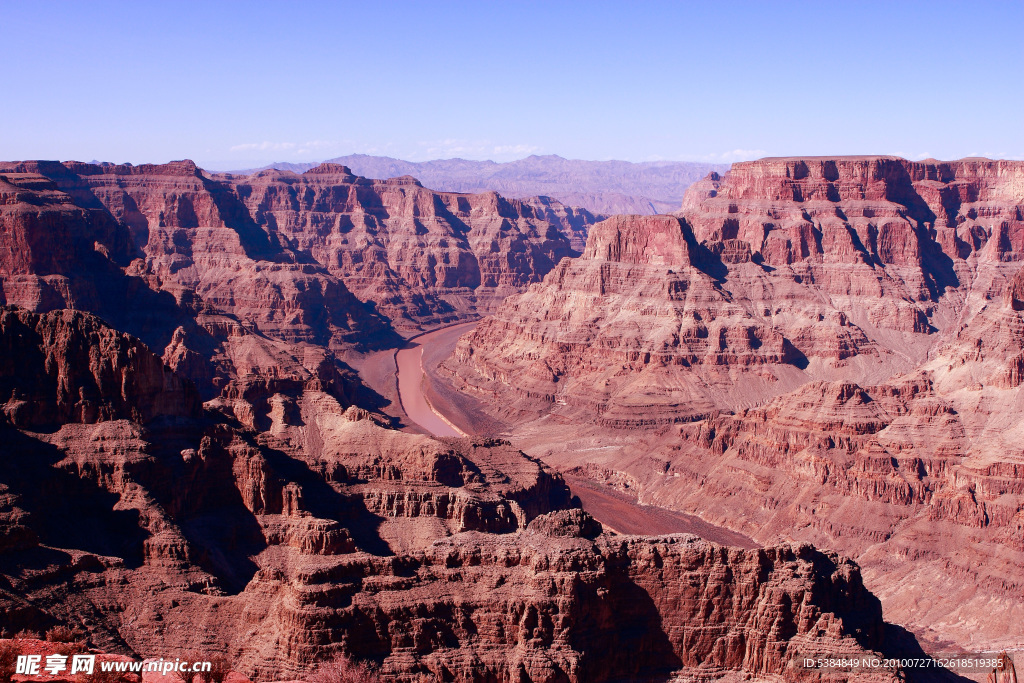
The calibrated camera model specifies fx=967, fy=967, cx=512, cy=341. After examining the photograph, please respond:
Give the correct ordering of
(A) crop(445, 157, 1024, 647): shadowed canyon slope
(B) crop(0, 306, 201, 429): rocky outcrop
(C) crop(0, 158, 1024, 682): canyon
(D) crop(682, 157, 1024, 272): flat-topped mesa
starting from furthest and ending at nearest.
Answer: (D) crop(682, 157, 1024, 272): flat-topped mesa → (A) crop(445, 157, 1024, 647): shadowed canyon slope → (B) crop(0, 306, 201, 429): rocky outcrop → (C) crop(0, 158, 1024, 682): canyon

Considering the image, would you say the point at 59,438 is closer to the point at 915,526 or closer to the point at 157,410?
the point at 157,410

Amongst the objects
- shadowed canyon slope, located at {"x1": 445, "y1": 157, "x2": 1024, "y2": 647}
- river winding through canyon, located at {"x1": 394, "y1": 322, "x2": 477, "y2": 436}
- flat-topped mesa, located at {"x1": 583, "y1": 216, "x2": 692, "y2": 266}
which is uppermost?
flat-topped mesa, located at {"x1": 583, "y1": 216, "x2": 692, "y2": 266}

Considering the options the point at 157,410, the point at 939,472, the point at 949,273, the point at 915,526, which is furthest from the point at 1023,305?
the point at 157,410

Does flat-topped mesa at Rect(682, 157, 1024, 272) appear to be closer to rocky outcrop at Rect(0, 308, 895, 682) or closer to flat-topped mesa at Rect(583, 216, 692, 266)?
flat-topped mesa at Rect(583, 216, 692, 266)

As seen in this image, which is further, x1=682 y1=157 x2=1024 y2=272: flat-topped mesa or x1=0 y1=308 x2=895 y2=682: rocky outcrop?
x1=682 y1=157 x2=1024 y2=272: flat-topped mesa

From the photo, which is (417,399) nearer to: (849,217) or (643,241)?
(643,241)

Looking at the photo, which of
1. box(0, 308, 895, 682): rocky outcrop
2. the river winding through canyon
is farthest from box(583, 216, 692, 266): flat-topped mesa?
box(0, 308, 895, 682): rocky outcrop

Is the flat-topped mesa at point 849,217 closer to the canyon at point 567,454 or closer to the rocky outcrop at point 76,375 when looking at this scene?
the canyon at point 567,454
